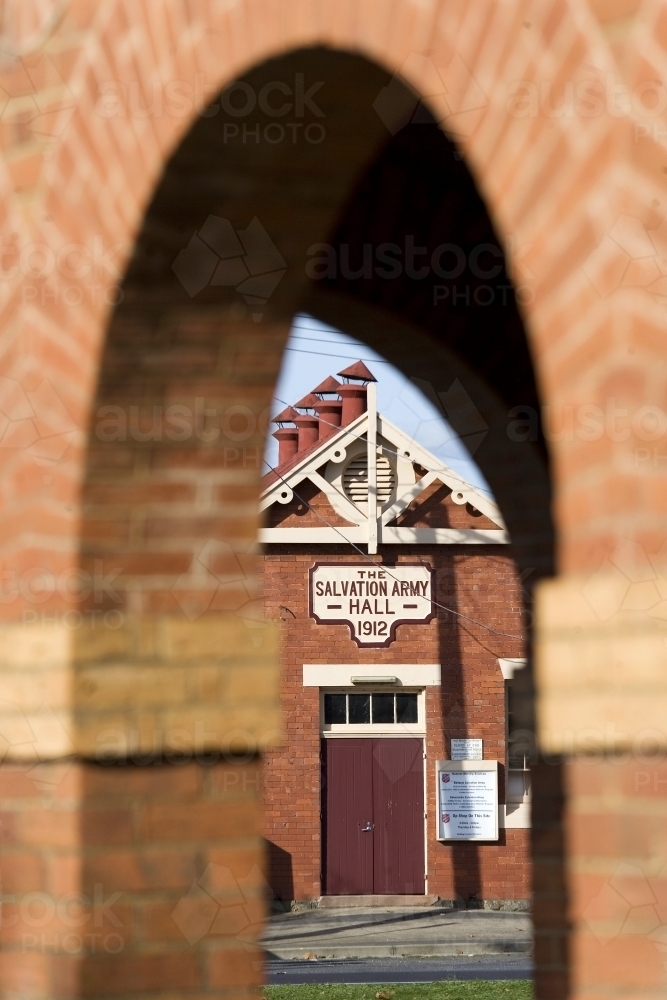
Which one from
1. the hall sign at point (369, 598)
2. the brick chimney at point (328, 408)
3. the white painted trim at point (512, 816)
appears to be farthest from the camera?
the brick chimney at point (328, 408)

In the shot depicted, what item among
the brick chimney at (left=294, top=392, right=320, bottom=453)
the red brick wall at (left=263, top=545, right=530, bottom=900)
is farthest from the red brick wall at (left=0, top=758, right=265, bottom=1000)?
the brick chimney at (left=294, top=392, right=320, bottom=453)

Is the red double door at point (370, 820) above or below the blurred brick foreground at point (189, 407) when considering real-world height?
below

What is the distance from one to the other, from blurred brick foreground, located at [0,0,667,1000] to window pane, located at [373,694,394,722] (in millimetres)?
14081

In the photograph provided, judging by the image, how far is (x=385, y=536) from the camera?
16.6 m

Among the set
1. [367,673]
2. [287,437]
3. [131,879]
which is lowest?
[131,879]

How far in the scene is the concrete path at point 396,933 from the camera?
43.9ft

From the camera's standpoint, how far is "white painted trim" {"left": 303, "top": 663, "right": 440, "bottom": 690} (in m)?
16.2

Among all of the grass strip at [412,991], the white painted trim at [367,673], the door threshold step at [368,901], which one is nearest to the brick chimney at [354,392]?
the white painted trim at [367,673]

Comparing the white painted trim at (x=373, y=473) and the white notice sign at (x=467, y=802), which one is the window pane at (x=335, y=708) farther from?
the white painted trim at (x=373, y=473)

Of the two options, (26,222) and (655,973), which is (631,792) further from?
(26,222)

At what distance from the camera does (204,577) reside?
8.76 feet

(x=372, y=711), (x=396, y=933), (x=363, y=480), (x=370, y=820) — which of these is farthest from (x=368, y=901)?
(x=363, y=480)

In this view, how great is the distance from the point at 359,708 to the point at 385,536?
2343 mm

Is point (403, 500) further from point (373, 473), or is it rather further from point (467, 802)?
point (467, 802)
